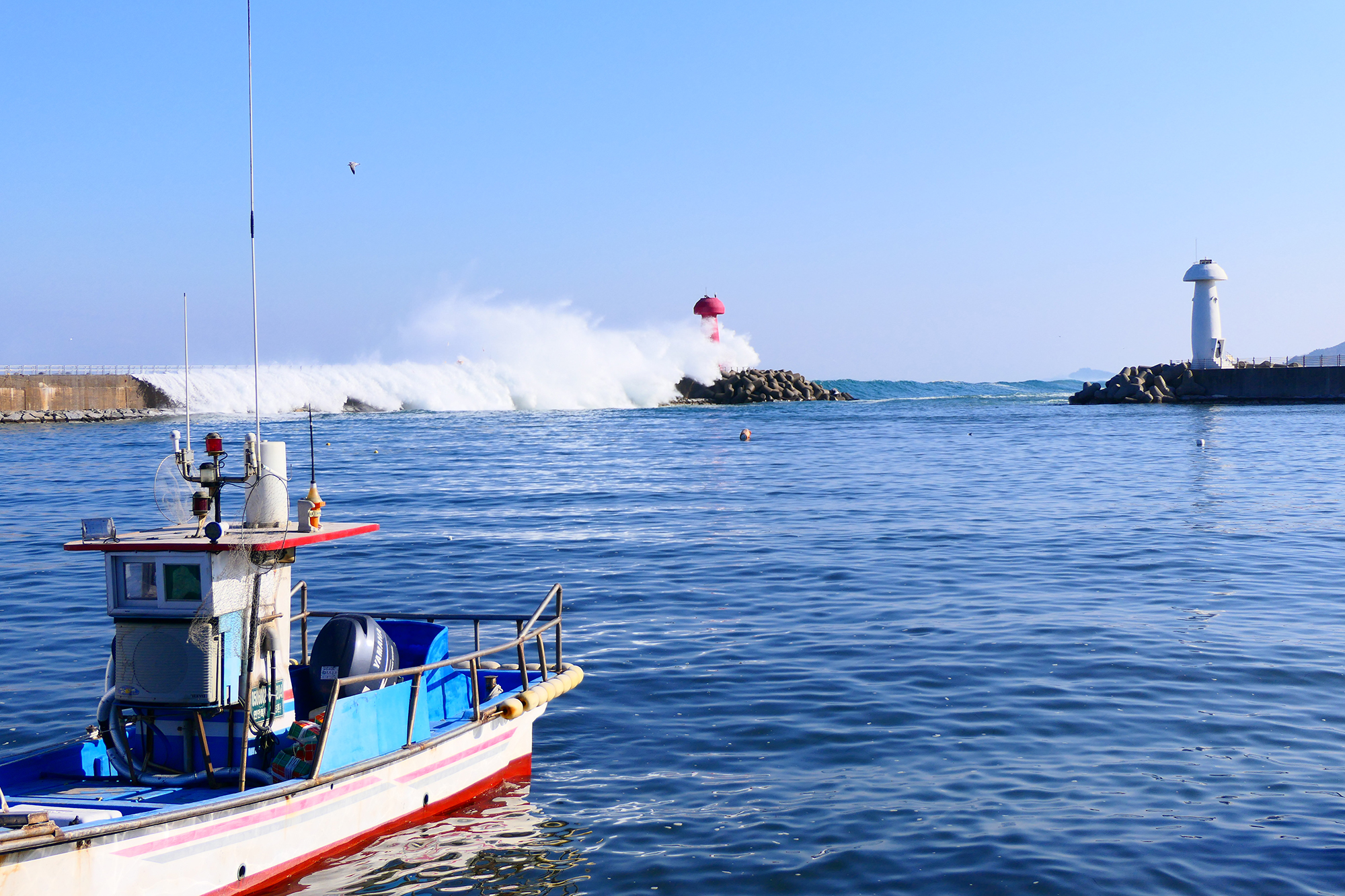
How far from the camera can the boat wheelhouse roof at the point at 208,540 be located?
26.7ft

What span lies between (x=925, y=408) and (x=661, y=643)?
93733 millimetres

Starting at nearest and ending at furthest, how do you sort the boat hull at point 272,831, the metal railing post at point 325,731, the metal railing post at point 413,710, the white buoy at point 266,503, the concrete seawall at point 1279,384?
the boat hull at point 272,831
the metal railing post at point 325,731
the white buoy at point 266,503
the metal railing post at point 413,710
the concrete seawall at point 1279,384

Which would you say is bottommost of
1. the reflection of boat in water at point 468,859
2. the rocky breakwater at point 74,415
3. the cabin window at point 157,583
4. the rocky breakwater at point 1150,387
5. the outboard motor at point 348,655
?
the reflection of boat in water at point 468,859

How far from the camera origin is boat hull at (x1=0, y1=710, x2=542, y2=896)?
21.7 feet

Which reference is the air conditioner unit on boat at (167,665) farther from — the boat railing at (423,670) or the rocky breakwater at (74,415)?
the rocky breakwater at (74,415)

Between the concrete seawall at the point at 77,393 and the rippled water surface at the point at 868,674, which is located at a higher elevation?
the concrete seawall at the point at 77,393

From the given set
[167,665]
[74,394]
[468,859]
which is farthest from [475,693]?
[74,394]

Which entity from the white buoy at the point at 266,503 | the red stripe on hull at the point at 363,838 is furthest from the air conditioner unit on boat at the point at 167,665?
the red stripe on hull at the point at 363,838

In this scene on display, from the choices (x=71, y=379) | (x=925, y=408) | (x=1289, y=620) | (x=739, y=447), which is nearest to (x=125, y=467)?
(x=739, y=447)

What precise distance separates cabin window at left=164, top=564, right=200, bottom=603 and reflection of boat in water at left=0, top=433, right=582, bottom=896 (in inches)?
0.4

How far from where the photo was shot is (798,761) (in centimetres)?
1041

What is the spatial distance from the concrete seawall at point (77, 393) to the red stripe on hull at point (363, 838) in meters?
81.1

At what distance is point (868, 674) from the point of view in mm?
13070

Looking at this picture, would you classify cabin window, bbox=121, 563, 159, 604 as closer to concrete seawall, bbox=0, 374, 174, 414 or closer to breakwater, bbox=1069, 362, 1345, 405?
concrete seawall, bbox=0, 374, 174, 414
